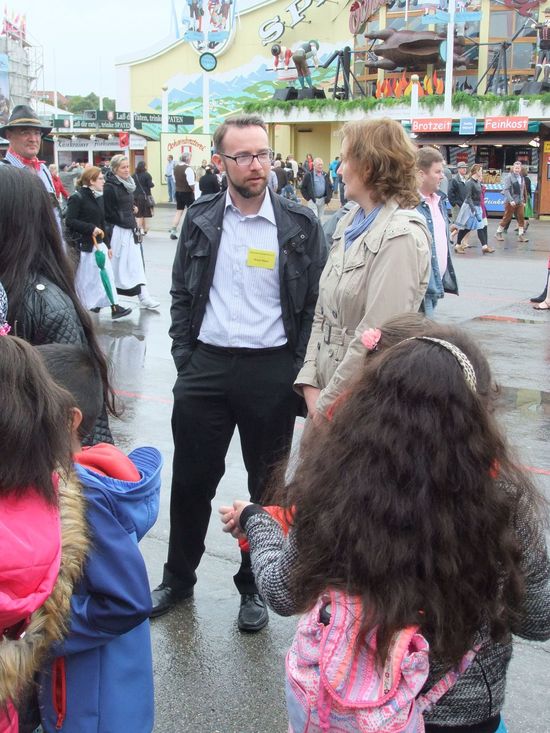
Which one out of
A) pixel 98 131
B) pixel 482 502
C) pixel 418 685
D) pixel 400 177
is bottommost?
pixel 418 685

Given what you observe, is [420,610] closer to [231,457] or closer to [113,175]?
[231,457]

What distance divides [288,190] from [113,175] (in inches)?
594

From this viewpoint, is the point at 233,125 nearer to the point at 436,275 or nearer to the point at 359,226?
the point at 359,226

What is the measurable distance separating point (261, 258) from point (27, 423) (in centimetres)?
181

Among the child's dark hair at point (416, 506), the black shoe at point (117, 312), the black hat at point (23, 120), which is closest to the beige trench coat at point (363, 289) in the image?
the child's dark hair at point (416, 506)

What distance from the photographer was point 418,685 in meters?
1.54

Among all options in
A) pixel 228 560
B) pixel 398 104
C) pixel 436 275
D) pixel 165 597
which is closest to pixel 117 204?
pixel 436 275

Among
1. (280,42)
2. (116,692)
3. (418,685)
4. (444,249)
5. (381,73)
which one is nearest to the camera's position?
(418,685)

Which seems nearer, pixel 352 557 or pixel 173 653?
pixel 352 557

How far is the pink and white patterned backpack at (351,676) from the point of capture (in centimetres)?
152

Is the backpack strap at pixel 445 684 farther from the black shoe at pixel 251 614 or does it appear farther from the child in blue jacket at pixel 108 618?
the black shoe at pixel 251 614

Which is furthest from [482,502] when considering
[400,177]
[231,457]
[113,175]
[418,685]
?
[113,175]

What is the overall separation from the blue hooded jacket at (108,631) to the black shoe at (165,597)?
1292mm

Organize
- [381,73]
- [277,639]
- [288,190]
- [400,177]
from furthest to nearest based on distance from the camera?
[381,73], [288,190], [277,639], [400,177]
